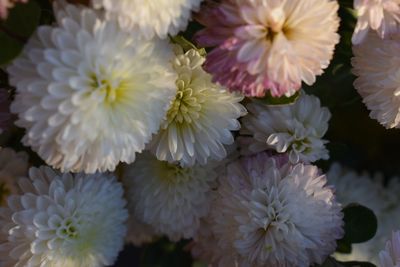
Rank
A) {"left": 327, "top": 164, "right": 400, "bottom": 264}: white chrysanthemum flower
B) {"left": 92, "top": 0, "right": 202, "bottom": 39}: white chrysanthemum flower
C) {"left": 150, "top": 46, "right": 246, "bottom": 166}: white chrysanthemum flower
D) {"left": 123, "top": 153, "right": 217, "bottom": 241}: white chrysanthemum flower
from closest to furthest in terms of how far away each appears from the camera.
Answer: {"left": 92, "top": 0, "right": 202, "bottom": 39}: white chrysanthemum flower
{"left": 150, "top": 46, "right": 246, "bottom": 166}: white chrysanthemum flower
{"left": 123, "top": 153, "right": 217, "bottom": 241}: white chrysanthemum flower
{"left": 327, "top": 164, "right": 400, "bottom": 264}: white chrysanthemum flower

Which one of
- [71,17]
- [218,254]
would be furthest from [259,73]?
[218,254]

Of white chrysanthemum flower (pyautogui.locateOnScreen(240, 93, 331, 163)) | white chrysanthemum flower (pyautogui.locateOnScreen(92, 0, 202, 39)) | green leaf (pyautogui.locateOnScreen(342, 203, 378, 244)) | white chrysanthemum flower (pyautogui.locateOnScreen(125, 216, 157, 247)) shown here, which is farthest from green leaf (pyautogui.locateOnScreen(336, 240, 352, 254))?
white chrysanthemum flower (pyautogui.locateOnScreen(92, 0, 202, 39))

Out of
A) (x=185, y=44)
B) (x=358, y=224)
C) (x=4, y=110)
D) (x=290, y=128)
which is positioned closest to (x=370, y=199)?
(x=358, y=224)

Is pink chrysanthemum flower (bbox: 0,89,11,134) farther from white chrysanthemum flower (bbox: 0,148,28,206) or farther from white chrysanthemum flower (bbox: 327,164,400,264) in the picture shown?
white chrysanthemum flower (bbox: 327,164,400,264)

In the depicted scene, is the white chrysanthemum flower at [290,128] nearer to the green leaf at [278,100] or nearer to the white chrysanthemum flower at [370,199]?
the green leaf at [278,100]

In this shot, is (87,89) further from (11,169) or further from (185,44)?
(11,169)

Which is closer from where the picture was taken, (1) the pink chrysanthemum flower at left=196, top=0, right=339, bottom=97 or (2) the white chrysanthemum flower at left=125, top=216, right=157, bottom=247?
(1) the pink chrysanthemum flower at left=196, top=0, right=339, bottom=97
